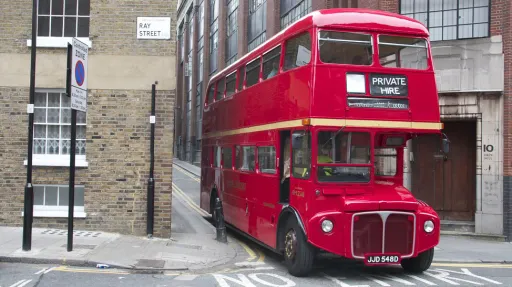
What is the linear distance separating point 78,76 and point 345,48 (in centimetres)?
458

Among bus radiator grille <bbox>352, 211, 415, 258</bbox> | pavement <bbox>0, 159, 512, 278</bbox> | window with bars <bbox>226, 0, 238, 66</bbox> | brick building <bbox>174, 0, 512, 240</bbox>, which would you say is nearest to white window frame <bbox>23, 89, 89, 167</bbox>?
pavement <bbox>0, 159, 512, 278</bbox>

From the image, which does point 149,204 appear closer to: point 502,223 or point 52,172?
point 52,172

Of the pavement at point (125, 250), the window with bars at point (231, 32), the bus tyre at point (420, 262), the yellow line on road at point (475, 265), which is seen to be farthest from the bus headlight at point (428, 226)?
the window with bars at point (231, 32)

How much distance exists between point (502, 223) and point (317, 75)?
8.19 metres

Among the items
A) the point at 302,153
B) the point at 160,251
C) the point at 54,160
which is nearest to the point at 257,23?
the point at 54,160

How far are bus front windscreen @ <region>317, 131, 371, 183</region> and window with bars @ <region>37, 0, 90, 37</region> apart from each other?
6.12m

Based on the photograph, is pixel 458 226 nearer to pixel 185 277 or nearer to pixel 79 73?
pixel 185 277

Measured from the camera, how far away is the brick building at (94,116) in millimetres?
10953

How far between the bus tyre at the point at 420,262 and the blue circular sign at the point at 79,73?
6411 mm

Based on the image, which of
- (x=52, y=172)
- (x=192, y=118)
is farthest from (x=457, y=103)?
(x=192, y=118)

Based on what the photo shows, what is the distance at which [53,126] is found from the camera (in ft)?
36.4

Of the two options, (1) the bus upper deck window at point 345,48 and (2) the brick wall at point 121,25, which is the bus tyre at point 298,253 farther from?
(2) the brick wall at point 121,25

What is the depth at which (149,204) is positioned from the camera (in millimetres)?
10891

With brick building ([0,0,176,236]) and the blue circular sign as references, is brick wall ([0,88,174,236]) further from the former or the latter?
the blue circular sign
